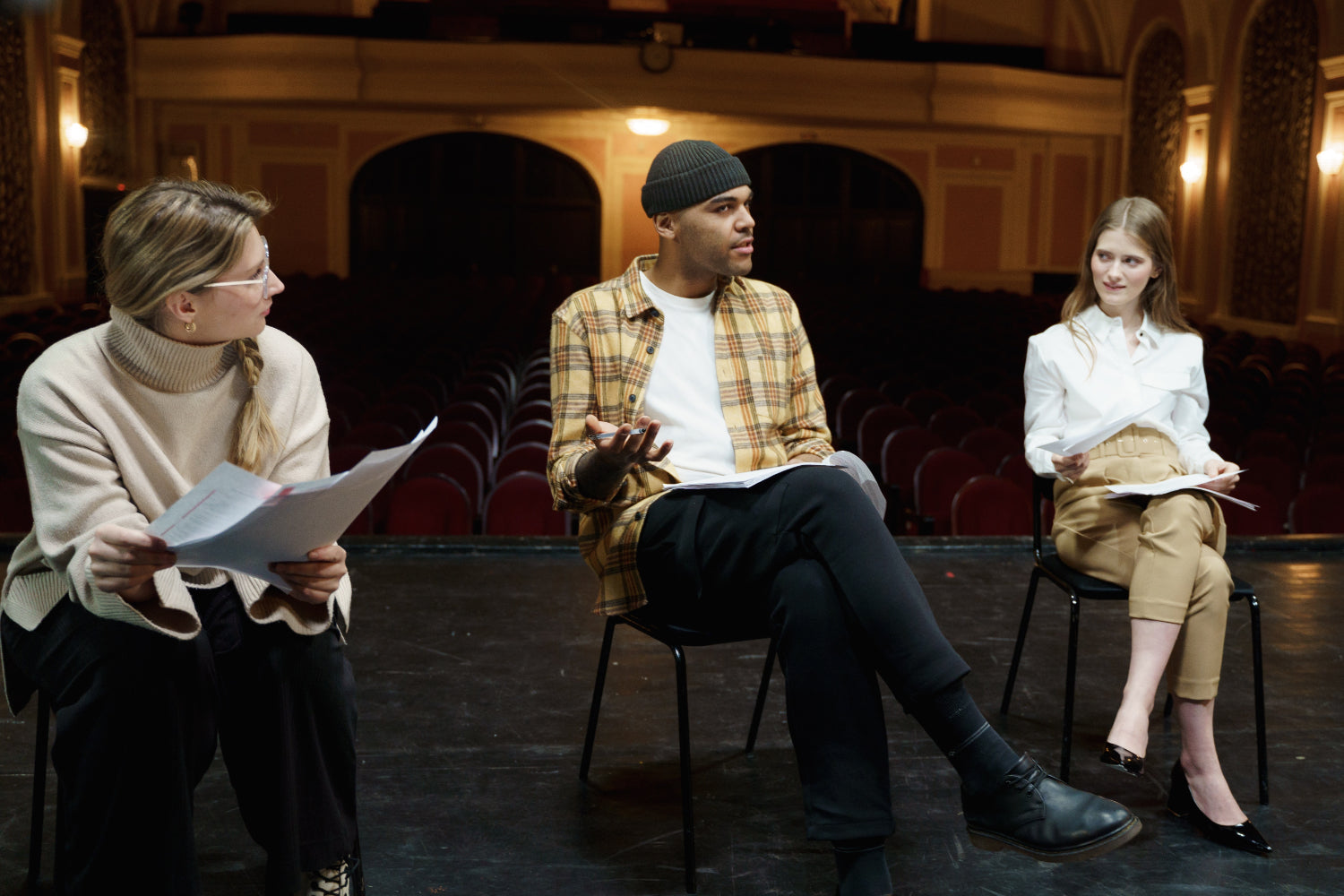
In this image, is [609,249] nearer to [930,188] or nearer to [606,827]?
[930,188]

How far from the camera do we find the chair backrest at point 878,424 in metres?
5.93

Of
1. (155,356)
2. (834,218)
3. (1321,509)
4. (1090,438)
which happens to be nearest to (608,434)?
(155,356)

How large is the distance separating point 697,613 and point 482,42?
50.1ft

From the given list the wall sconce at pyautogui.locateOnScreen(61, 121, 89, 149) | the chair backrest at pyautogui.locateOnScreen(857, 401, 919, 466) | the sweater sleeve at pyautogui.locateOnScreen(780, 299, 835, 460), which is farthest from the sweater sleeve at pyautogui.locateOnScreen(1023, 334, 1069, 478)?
the wall sconce at pyautogui.locateOnScreen(61, 121, 89, 149)

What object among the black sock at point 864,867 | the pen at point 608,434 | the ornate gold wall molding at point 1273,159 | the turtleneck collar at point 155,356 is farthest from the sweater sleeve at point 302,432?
the ornate gold wall molding at point 1273,159

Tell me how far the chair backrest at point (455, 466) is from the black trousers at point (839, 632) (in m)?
2.90

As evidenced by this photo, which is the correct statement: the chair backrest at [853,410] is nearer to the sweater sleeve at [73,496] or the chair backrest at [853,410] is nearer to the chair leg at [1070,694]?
the chair leg at [1070,694]

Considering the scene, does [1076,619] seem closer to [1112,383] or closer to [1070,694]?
[1070,694]

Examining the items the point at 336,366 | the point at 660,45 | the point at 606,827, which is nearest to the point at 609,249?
the point at 660,45

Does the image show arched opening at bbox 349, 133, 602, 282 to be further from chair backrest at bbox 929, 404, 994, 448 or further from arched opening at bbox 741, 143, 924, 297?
chair backrest at bbox 929, 404, 994, 448

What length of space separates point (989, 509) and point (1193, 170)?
12.8m

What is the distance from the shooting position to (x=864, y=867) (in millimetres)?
1856

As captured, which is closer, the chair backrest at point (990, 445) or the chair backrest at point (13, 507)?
the chair backrest at point (13, 507)

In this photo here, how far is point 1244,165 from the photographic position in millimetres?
14344
